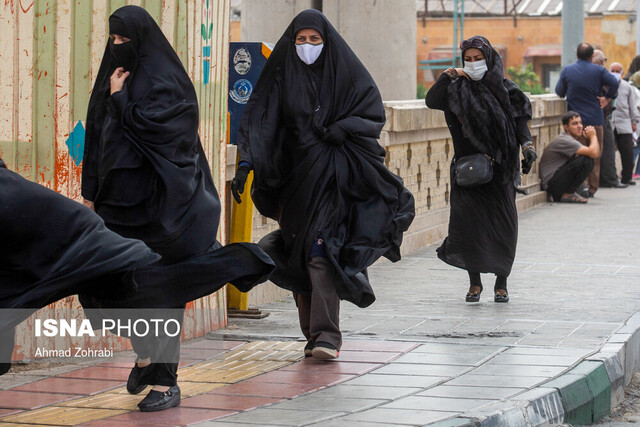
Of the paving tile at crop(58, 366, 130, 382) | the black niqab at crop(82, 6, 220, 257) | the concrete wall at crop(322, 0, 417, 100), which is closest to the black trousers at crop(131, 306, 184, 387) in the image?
the black niqab at crop(82, 6, 220, 257)

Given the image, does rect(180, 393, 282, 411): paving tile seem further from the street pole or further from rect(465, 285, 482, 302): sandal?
the street pole

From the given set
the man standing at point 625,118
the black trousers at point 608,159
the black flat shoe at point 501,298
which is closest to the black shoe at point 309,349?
the black flat shoe at point 501,298

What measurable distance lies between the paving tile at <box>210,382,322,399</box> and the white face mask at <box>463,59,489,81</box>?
315cm

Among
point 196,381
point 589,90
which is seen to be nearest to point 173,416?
point 196,381

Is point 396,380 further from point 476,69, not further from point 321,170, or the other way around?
point 476,69

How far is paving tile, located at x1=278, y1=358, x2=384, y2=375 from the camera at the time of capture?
6160 millimetres

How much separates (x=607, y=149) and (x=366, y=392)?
1266 cm

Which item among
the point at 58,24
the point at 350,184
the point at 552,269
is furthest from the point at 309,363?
the point at 552,269

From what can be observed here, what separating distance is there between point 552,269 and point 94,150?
5499mm

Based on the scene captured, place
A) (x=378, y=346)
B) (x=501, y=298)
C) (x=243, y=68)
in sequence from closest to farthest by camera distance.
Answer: (x=378, y=346)
(x=243, y=68)
(x=501, y=298)

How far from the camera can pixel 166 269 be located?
527 cm

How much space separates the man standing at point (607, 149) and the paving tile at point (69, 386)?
12.3 m

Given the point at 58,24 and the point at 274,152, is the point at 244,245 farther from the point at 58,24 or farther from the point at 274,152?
the point at 58,24

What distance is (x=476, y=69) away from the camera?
8219mm
